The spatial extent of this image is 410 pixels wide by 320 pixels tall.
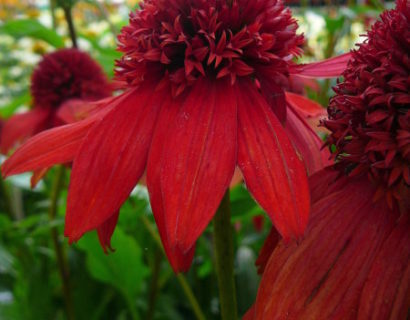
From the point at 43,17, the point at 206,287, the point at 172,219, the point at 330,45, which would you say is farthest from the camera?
the point at 43,17

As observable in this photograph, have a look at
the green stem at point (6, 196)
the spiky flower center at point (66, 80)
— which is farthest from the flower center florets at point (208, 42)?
the green stem at point (6, 196)

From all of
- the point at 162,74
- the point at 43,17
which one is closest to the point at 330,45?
the point at 162,74

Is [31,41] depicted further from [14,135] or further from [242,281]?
[242,281]

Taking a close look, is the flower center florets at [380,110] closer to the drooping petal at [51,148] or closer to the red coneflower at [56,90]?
the drooping petal at [51,148]

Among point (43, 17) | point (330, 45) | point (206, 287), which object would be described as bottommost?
point (206, 287)

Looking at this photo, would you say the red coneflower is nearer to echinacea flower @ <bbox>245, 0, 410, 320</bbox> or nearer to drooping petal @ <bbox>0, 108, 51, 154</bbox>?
drooping petal @ <bbox>0, 108, 51, 154</bbox>

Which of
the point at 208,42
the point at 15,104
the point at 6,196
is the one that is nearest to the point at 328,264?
the point at 208,42

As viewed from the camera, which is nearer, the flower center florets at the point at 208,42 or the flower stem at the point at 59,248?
the flower center florets at the point at 208,42
